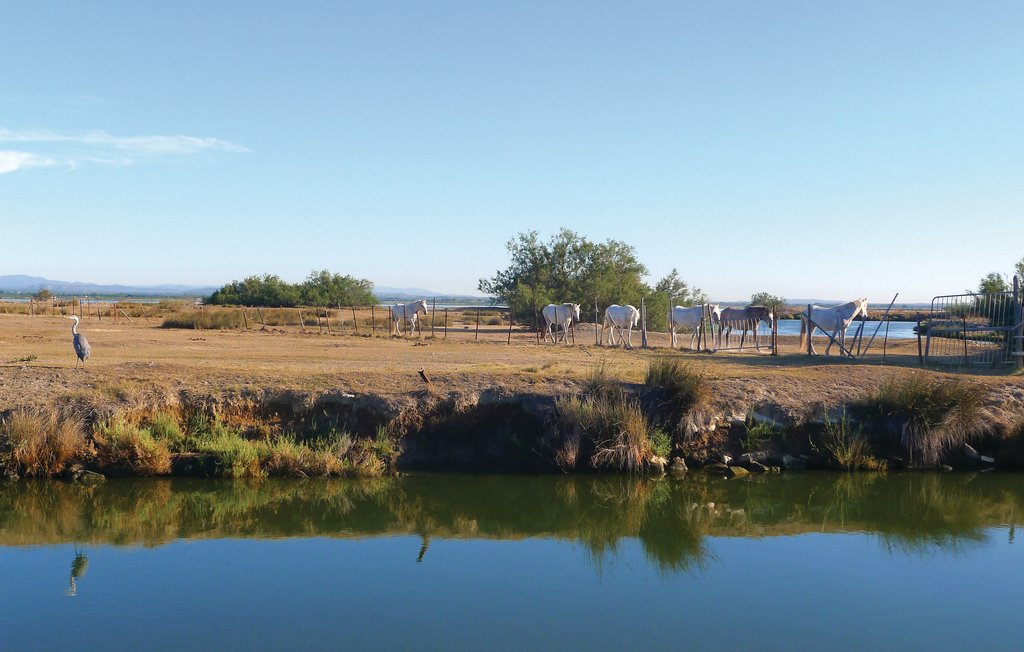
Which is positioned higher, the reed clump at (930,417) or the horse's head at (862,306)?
the horse's head at (862,306)

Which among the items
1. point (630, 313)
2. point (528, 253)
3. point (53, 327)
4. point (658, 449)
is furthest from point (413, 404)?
point (528, 253)

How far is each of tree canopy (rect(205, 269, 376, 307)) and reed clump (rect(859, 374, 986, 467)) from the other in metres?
49.9

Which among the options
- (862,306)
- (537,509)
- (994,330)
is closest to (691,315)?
(862,306)

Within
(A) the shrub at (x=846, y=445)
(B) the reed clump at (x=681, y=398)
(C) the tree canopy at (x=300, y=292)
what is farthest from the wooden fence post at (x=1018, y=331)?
(C) the tree canopy at (x=300, y=292)

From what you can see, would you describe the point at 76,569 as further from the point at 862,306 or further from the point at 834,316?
the point at 862,306

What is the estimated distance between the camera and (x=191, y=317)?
3919 centimetres

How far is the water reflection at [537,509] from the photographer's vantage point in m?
11.5

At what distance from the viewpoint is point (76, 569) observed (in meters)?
10.0

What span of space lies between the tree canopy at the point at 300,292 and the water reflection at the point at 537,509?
159ft

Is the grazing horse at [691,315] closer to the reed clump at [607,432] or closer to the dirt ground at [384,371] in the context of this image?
the dirt ground at [384,371]

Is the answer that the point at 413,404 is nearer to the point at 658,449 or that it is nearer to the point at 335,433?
the point at 335,433

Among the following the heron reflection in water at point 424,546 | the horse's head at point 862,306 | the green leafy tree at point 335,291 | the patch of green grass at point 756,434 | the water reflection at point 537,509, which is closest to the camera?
the heron reflection in water at point 424,546

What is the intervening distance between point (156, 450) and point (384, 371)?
4748 millimetres

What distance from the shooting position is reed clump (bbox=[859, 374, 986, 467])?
14477 millimetres
